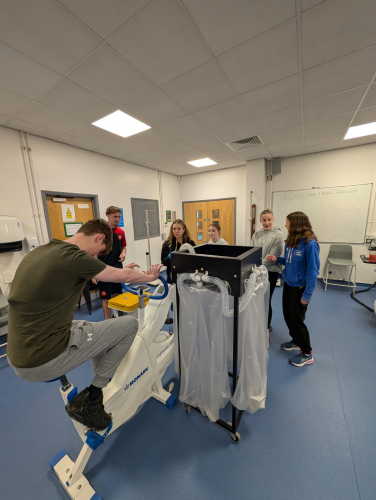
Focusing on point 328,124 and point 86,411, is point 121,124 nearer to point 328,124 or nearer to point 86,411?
point 328,124

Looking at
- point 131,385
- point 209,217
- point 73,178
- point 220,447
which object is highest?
point 73,178

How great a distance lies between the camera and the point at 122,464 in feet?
3.95

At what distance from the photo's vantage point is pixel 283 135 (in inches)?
120

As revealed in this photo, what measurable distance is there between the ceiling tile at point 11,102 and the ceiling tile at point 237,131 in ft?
7.46

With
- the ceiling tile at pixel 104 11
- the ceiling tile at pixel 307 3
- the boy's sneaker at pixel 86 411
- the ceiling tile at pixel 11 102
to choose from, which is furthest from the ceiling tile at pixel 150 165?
the boy's sneaker at pixel 86 411

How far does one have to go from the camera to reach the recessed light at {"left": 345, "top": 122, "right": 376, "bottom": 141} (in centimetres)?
282

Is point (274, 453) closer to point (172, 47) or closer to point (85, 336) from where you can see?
point (85, 336)

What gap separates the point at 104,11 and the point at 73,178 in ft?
8.38

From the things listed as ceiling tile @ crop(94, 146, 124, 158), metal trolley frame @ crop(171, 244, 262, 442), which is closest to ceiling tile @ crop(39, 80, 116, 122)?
ceiling tile @ crop(94, 146, 124, 158)

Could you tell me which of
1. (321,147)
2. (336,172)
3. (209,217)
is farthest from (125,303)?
(336,172)

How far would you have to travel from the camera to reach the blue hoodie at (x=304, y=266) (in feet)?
5.57

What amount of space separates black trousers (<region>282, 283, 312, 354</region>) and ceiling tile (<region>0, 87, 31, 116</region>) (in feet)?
10.7

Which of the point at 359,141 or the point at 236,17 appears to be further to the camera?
the point at 359,141

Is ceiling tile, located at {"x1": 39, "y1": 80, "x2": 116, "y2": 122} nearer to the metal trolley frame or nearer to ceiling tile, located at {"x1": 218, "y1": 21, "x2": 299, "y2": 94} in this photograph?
ceiling tile, located at {"x1": 218, "y1": 21, "x2": 299, "y2": 94}
